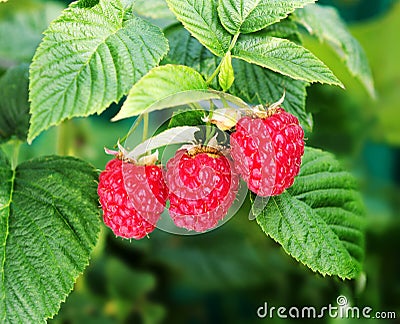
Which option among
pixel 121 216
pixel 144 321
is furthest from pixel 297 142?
pixel 144 321

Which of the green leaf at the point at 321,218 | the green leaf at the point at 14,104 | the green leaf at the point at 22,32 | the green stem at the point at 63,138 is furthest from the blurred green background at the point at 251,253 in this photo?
the green leaf at the point at 321,218

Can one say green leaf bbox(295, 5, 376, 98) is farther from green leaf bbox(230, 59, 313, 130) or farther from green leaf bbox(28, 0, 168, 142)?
green leaf bbox(28, 0, 168, 142)

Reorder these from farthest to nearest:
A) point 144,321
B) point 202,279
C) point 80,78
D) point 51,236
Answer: point 202,279 < point 144,321 < point 51,236 < point 80,78

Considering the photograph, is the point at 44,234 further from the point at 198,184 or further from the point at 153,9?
the point at 153,9

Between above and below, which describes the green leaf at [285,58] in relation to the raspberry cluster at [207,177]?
above

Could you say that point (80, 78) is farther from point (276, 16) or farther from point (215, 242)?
point (215, 242)

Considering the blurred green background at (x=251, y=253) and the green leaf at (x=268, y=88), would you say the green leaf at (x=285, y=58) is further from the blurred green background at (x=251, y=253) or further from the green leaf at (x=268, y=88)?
the blurred green background at (x=251, y=253)
